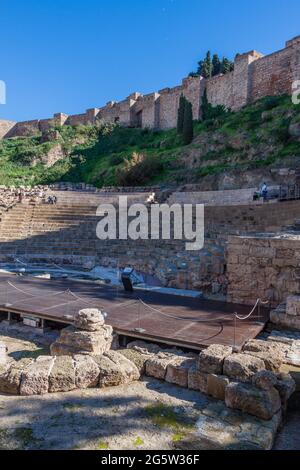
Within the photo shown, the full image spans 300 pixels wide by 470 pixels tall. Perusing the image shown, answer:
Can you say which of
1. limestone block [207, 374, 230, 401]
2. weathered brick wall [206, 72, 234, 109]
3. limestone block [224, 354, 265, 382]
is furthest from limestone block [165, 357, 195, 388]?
weathered brick wall [206, 72, 234, 109]

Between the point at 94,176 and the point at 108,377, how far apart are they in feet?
98.1

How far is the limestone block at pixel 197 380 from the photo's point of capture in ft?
13.5

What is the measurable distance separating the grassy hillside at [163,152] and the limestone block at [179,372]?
1587cm

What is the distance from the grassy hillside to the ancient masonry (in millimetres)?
2722

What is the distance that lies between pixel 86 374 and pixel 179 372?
1120mm

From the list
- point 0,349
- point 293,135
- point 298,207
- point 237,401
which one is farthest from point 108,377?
point 293,135

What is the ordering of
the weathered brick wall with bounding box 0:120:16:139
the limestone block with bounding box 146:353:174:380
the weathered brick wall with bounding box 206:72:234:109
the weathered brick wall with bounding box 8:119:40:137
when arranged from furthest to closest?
the weathered brick wall with bounding box 0:120:16:139, the weathered brick wall with bounding box 8:119:40:137, the weathered brick wall with bounding box 206:72:234:109, the limestone block with bounding box 146:353:174:380

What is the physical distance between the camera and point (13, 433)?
315 centimetres

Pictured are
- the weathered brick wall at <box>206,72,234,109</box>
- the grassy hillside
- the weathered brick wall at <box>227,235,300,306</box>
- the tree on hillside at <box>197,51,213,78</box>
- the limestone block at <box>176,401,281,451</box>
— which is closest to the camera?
the limestone block at <box>176,401,281,451</box>

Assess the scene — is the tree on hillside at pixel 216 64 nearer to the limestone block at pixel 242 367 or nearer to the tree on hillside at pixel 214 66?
the tree on hillside at pixel 214 66

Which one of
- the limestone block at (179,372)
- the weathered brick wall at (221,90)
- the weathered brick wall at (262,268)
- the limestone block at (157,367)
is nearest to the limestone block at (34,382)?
the limestone block at (157,367)

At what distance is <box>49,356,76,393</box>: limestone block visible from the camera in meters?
3.95

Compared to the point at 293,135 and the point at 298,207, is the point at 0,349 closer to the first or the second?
the point at 298,207

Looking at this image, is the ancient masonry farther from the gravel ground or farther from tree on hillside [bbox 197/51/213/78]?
the gravel ground
